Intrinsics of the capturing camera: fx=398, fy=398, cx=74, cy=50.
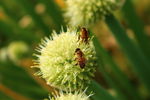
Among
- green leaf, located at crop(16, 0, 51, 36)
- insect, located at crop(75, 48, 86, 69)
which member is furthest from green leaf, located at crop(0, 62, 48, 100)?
insect, located at crop(75, 48, 86, 69)

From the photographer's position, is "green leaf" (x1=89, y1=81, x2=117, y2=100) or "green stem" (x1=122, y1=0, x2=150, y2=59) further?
"green stem" (x1=122, y1=0, x2=150, y2=59)

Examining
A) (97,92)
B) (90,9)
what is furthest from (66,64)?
(90,9)

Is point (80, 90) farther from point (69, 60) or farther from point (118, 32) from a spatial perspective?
point (118, 32)

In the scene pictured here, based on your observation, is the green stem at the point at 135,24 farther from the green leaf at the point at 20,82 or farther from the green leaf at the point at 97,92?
the green leaf at the point at 97,92

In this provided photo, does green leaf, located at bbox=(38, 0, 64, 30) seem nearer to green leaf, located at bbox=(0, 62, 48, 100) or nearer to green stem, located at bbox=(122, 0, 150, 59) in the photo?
green leaf, located at bbox=(0, 62, 48, 100)

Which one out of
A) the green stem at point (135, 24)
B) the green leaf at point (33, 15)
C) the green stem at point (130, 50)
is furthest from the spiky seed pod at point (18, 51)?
the green stem at point (130, 50)
